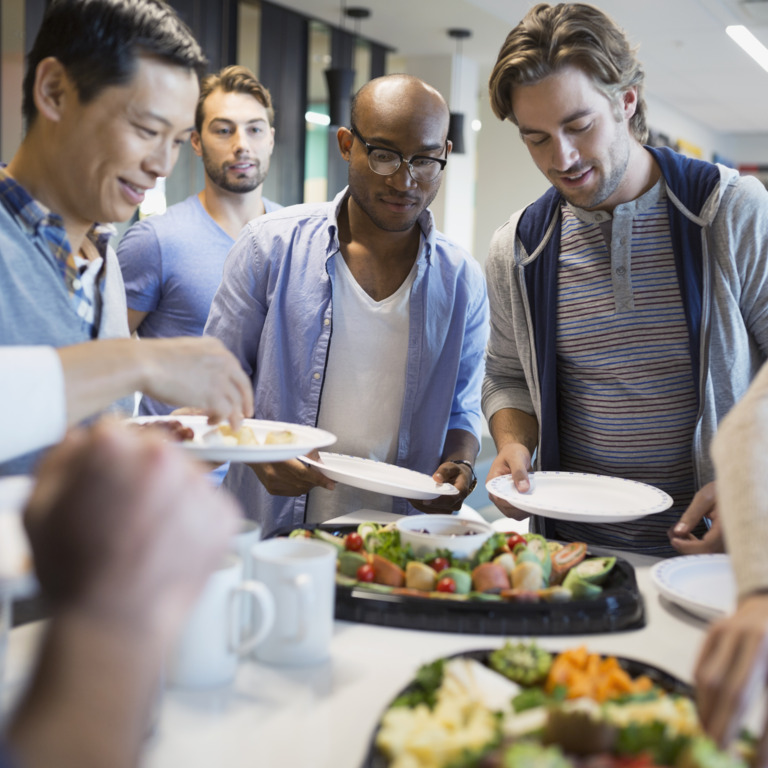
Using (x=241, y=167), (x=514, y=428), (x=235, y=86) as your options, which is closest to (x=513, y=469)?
(x=514, y=428)

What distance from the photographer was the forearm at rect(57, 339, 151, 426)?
1117 mm

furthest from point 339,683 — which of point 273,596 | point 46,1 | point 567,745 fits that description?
point 46,1

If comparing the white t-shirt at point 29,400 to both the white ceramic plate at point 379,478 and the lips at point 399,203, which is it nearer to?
the white ceramic plate at point 379,478

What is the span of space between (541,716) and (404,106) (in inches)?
70.5

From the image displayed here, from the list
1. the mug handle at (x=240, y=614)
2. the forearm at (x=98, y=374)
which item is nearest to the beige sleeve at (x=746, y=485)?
the mug handle at (x=240, y=614)

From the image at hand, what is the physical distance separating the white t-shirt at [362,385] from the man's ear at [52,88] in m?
1.01

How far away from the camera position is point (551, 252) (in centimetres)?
217

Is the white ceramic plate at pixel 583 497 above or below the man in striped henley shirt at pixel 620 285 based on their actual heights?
below

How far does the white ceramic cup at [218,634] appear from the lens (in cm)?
102

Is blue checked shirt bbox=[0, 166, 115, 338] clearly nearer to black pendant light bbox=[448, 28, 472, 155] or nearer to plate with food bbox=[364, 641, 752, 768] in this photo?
plate with food bbox=[364, 641, 752, 768]

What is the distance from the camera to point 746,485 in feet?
3.35

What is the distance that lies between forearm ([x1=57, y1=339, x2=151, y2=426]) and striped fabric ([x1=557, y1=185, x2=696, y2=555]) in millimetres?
1223

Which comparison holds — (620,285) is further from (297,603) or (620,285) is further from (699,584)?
(297,603)

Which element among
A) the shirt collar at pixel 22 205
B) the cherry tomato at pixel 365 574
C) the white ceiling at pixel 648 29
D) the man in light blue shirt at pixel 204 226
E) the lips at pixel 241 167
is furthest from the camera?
the white ceiling at pixel 648 29
